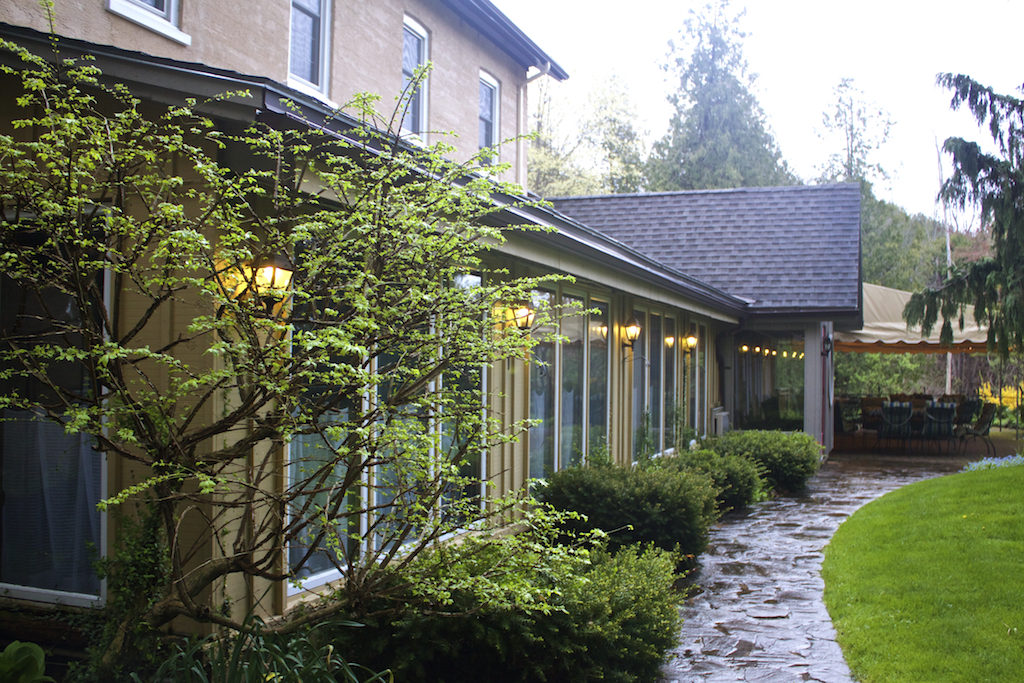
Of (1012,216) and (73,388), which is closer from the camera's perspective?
(73,388)

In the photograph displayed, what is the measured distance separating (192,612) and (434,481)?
1.17 meters

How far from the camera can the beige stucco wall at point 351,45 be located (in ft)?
21.4

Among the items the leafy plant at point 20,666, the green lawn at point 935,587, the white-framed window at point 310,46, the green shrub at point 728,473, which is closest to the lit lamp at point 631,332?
the green shrub at point 728,473

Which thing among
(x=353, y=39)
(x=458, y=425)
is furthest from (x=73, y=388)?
(x=353, y=39)

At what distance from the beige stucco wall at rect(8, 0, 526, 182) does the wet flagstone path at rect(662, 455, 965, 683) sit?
4.69 metres

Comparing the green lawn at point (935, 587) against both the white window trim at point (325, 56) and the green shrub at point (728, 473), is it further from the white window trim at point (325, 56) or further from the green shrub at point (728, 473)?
the white window trim at point (325, 56)

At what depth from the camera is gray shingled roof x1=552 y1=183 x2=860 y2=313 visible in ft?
54.3

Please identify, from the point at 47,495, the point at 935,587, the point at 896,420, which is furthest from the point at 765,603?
the point at 896,420

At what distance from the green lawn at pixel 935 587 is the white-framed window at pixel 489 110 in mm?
7358

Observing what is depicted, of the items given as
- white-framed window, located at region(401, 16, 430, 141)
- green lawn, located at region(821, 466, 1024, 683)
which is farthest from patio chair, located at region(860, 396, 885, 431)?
white-framed window, located at region(401, 16, 430, 141)

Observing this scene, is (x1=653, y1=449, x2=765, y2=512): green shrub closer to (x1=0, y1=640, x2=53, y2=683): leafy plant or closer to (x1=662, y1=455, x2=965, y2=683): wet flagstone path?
(x1=662, y1=455, x2=965, y2=683): wet flagstone path

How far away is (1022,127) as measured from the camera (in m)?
11.2

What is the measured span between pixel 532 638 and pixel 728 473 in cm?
708

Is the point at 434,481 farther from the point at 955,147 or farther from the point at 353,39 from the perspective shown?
the point at 955,147
